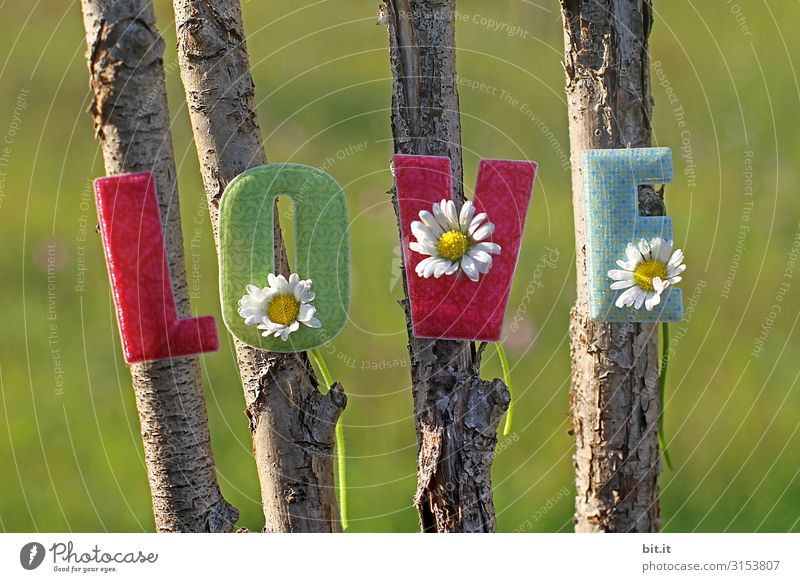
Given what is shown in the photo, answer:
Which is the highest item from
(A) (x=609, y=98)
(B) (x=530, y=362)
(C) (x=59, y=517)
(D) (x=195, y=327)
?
(A) (x=609, y=98)

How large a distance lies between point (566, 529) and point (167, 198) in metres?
0.94

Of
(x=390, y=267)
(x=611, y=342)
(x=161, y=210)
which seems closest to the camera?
(x=161, y=210)

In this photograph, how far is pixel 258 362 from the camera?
1268 millimetres

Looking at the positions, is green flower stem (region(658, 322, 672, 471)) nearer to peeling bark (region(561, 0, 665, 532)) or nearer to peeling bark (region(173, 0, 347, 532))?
peeling bark (region(561, 0, 665, 532))

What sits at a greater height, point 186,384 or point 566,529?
point 186,384

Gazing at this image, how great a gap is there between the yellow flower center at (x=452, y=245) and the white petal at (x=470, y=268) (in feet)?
0.04

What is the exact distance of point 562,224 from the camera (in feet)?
5.72

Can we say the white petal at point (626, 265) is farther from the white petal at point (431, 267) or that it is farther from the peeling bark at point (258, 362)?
the peeling bark at point (258, 362)

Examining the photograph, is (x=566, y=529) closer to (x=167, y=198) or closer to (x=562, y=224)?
(x=562, y=224)

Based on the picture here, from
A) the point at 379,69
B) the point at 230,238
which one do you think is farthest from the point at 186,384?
the point at 379,69

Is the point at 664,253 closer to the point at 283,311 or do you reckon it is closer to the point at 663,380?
the point at 663,380

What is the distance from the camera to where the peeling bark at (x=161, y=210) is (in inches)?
45.8
